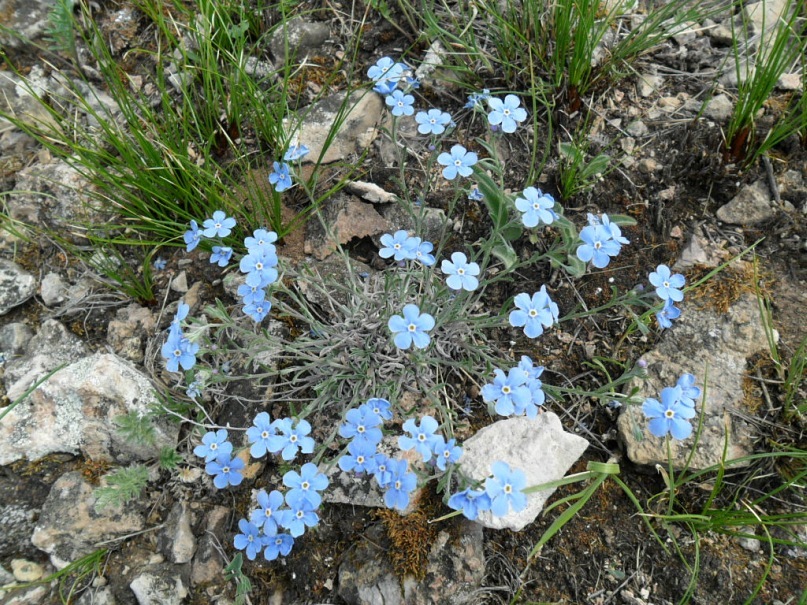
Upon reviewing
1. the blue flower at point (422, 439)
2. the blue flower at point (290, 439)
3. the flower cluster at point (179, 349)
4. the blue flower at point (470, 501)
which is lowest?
the blue flower at point (470, 501)

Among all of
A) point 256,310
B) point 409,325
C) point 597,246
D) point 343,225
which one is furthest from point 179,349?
point 597,246

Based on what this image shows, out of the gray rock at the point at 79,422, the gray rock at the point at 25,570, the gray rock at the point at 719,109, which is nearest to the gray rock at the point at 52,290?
the gray rock at the point at 79,422

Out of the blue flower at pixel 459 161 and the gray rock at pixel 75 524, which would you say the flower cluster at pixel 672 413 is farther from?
the gray rock at pixel 75 524

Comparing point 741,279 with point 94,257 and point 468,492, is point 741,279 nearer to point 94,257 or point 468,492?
point 468,492

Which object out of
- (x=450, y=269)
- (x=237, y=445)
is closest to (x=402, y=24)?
(x=450, y=269)

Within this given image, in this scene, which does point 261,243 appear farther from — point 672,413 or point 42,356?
point 672,413

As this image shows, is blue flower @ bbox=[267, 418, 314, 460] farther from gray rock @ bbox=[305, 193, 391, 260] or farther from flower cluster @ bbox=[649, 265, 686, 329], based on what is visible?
flower cluster @ bbox=[649, 265, 686, 329]

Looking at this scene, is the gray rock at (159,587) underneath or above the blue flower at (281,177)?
underneath
